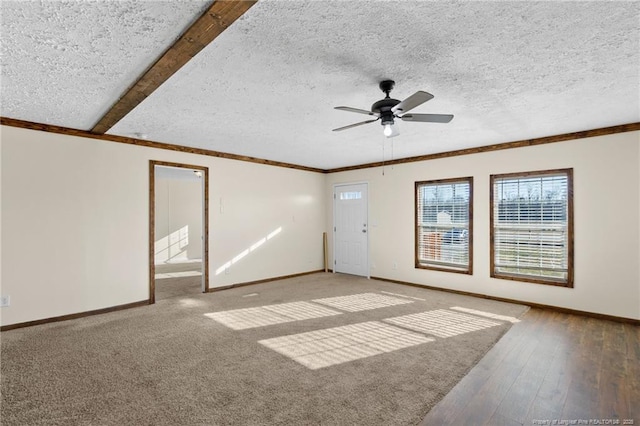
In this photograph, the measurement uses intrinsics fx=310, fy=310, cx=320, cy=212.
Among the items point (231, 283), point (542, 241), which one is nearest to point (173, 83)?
point (231, 283)

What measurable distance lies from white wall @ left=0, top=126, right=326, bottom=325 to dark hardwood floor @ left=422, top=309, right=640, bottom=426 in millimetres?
4293

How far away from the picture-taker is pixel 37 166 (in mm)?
3746

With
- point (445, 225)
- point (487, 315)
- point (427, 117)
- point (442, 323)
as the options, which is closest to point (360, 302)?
point (442, 323)

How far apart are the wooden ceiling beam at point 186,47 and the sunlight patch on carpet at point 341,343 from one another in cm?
262

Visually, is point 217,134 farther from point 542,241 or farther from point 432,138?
point 542,241

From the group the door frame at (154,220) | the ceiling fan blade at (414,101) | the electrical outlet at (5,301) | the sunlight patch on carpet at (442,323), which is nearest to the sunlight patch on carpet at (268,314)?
the sunlight patch on carpet at (442,323)

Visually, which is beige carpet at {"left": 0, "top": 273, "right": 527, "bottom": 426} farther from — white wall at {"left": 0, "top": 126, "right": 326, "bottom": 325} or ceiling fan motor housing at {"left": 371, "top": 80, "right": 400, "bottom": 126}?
ceiling fan motor housing at {"left": 371, "top": 80, "right": 400, "bottom": 126}

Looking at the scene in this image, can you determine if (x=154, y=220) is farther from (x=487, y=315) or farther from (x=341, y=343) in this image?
(x=487, y=315)

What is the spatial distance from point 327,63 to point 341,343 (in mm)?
2633

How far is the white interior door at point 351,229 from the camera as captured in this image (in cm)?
673

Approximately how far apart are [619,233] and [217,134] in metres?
5.39

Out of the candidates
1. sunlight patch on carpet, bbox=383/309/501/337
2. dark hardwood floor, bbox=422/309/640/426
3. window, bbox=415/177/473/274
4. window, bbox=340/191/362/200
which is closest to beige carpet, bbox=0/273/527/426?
sunlight patch on carpet, bbox=383/309/501/337

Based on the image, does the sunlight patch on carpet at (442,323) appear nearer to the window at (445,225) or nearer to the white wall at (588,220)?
the white wall at (588,220)

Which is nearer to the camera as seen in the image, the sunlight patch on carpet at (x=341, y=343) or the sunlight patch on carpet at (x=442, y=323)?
the sunlight patch on carpet at (x=341, y=343)
